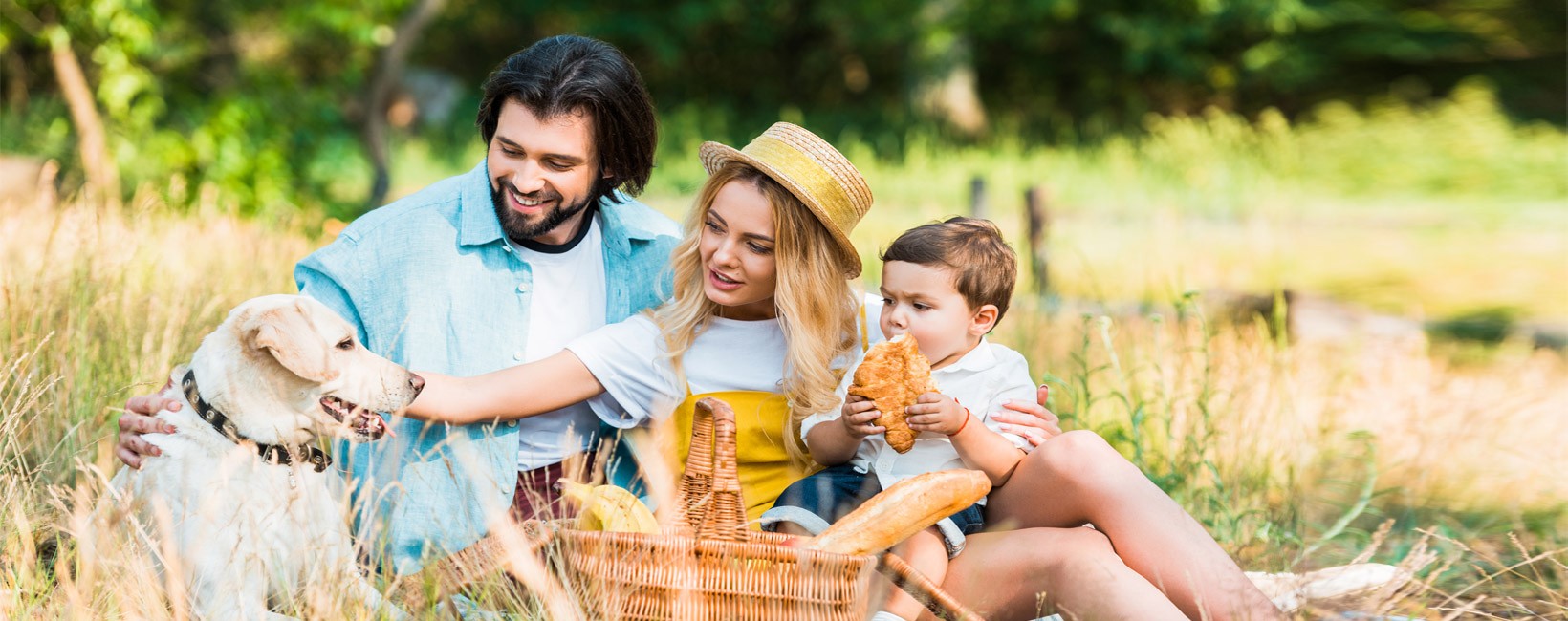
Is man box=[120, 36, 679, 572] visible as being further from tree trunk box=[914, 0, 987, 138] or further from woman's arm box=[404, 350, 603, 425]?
tree trunk box=[914, 0, 987, 138]

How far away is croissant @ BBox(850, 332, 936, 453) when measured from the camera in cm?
302

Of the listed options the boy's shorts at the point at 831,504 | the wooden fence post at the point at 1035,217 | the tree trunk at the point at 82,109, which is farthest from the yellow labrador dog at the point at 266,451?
the tree trunk at the point at 82,109

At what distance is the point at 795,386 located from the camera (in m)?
3.39

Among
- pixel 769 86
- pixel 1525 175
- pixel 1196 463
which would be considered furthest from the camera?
pixel 769 86

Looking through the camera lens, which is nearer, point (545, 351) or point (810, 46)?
point (545, 351)

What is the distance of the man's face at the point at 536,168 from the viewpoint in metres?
3.48

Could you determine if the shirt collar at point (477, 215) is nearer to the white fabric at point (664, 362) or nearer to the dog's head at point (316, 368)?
the white fabric at point (664, 362)

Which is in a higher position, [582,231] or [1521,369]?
[582,231]

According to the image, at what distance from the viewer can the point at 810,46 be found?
83.9 ft

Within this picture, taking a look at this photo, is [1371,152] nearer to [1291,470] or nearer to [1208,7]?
[1208,7]

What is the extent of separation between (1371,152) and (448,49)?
1784 cm

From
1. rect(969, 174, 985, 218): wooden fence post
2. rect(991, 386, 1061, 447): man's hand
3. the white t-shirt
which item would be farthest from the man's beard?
rect(969, 174, 985, 218): wooden fence post

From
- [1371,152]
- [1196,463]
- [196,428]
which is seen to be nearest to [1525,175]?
[1371,152]

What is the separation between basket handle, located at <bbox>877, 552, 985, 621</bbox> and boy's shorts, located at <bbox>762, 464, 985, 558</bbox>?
35 cm
